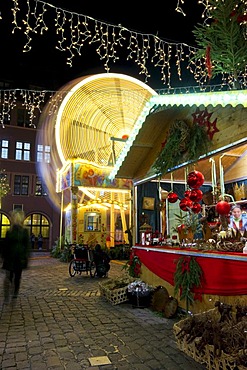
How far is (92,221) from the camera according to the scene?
16.7m

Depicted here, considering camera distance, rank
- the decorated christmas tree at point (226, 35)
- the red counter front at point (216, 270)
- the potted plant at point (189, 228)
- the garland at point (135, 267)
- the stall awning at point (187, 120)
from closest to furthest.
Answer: the red counter front at point (216, 270)
the stall awning at point (187, 120)
the decorated christmas tree at point (226, 35)
the potted plant at point (189, 228)
the garland at point (135, 267)

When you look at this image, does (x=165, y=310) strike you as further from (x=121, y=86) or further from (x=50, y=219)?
(x=50, y=219)

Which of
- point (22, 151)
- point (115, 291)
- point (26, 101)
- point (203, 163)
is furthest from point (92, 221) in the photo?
point (22, 151)

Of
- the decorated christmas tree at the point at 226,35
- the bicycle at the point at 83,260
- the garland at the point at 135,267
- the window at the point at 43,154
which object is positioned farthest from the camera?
the window at the point at 43,154

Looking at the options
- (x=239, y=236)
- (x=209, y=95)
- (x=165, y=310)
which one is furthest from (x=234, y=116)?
(x=165, y=310)

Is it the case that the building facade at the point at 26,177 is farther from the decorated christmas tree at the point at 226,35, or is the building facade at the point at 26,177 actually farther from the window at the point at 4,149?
the decorated christmas tree at the point at 226,35

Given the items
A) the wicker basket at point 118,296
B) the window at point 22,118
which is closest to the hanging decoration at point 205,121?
the wicker basket at point 118,296

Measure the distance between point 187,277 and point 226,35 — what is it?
415 cm

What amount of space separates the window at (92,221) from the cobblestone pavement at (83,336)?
9445 millimetres

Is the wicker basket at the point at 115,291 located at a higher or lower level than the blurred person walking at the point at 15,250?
lower

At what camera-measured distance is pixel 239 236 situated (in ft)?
16.5

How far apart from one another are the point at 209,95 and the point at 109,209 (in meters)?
13.6

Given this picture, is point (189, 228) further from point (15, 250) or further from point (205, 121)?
point (15, 250)

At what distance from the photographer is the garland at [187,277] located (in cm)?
479
